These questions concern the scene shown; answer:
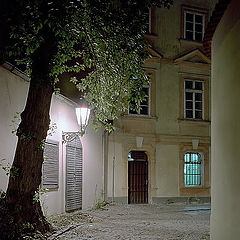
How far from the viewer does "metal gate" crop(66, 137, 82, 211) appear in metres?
15.3

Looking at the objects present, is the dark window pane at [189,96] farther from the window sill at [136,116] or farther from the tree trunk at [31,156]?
the tree trunk at [31,156]

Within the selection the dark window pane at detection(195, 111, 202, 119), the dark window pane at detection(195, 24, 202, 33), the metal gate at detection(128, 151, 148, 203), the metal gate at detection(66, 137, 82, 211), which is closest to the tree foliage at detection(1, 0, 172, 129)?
the metal gate at detection(66, 137, 82, 211)

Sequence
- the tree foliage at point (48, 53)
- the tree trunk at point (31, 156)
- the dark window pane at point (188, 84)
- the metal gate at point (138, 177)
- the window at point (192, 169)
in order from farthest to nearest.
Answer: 1. the dark window pane at point (188, 84)
2. the window at point (192, 169)
3. the metal gate at point (138, 177)
4. the tree trunk at point (31, 156)
5. the tree foliage at point (48, 53)

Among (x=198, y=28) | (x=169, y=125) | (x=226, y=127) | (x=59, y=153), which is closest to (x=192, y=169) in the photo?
(x=169, y=125)

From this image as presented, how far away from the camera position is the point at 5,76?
10539mm

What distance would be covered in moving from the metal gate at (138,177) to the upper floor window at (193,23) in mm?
6070

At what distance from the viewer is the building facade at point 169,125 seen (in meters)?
21.4

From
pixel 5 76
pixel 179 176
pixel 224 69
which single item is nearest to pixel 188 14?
pixel 179 176

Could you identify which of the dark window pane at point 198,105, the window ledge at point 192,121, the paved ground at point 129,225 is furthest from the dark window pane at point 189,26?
the paved ground at point 129,225

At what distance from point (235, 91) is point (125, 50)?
444cm

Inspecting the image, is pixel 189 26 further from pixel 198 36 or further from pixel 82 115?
pixel 82 115

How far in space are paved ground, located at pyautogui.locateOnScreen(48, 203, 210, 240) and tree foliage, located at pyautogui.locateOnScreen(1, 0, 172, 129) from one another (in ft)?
9.19

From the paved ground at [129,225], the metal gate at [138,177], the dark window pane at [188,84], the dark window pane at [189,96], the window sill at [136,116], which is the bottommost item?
the paved ground at [129,225]

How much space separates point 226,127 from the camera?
7.55 metres
